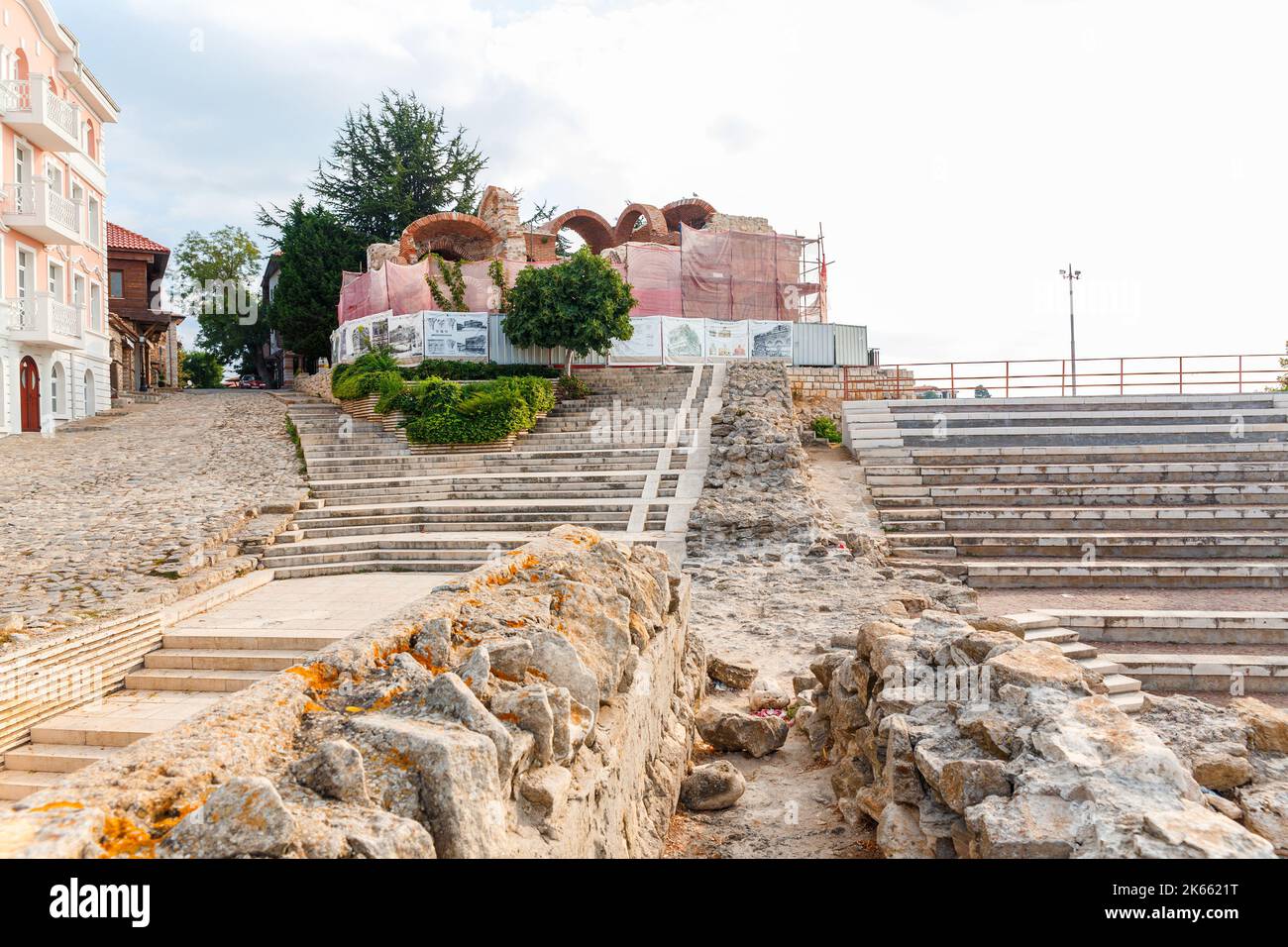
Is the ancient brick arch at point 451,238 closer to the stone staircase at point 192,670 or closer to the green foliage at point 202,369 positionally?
the stone staircase at point 192,670

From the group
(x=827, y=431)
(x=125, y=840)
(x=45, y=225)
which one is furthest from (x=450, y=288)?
(x=125, y=840)

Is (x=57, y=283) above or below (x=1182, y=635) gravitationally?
above

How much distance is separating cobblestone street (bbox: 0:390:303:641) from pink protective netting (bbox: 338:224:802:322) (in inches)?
215

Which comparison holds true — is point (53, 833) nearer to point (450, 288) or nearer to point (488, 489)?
point (488, 489)

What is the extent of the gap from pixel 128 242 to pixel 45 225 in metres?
14.3

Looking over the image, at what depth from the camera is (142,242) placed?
110 feet

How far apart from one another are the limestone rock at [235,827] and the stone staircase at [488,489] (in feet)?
29.9

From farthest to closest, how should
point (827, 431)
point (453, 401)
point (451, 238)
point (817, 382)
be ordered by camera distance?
point (451, 238), point (817, 382), point (827, 431), point (453, 401)

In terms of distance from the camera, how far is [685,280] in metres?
26.7

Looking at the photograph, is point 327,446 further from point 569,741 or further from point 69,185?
point 569,741

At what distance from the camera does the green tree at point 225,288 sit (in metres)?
42.0
